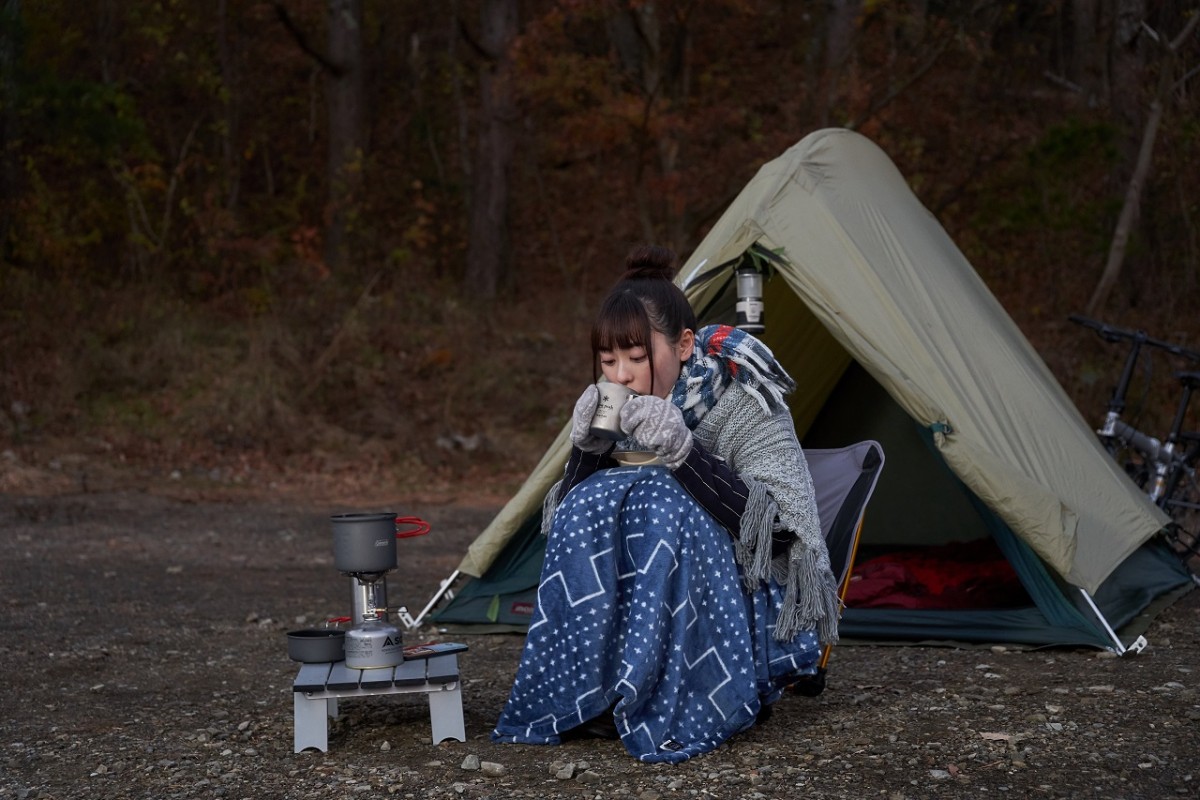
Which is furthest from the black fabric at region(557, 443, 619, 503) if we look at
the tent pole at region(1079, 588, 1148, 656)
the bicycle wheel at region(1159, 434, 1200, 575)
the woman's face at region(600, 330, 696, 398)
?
the bicycle wheel at region(1159, 434, 1200, 575)

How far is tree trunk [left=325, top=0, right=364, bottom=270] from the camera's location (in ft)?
46.1

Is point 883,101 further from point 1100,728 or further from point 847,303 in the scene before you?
point 1100,728

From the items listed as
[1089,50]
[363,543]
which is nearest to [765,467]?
[363,543]

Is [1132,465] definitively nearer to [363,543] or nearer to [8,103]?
[363,543]

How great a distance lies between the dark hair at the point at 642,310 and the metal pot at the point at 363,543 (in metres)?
0.72

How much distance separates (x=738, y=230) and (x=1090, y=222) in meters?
7.13

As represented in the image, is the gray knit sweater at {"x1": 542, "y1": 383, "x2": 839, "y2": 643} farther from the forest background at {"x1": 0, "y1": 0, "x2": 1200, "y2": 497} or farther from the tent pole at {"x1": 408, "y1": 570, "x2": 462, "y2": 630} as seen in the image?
the forest background at {"x1": 0, "y1": 0, "x2": 1200, "y2": 497}

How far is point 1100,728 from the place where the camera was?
3586mm

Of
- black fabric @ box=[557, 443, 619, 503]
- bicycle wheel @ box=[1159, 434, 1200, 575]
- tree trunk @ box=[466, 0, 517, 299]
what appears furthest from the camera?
tree trunk @ box=[466, 0, 517, 299]

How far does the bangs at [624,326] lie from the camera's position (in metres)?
3.47

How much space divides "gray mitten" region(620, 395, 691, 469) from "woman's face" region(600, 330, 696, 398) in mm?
177

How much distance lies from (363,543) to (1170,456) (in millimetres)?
4025

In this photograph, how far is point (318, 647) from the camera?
3.62 metres

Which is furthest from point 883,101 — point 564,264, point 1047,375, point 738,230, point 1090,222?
point 738,230
